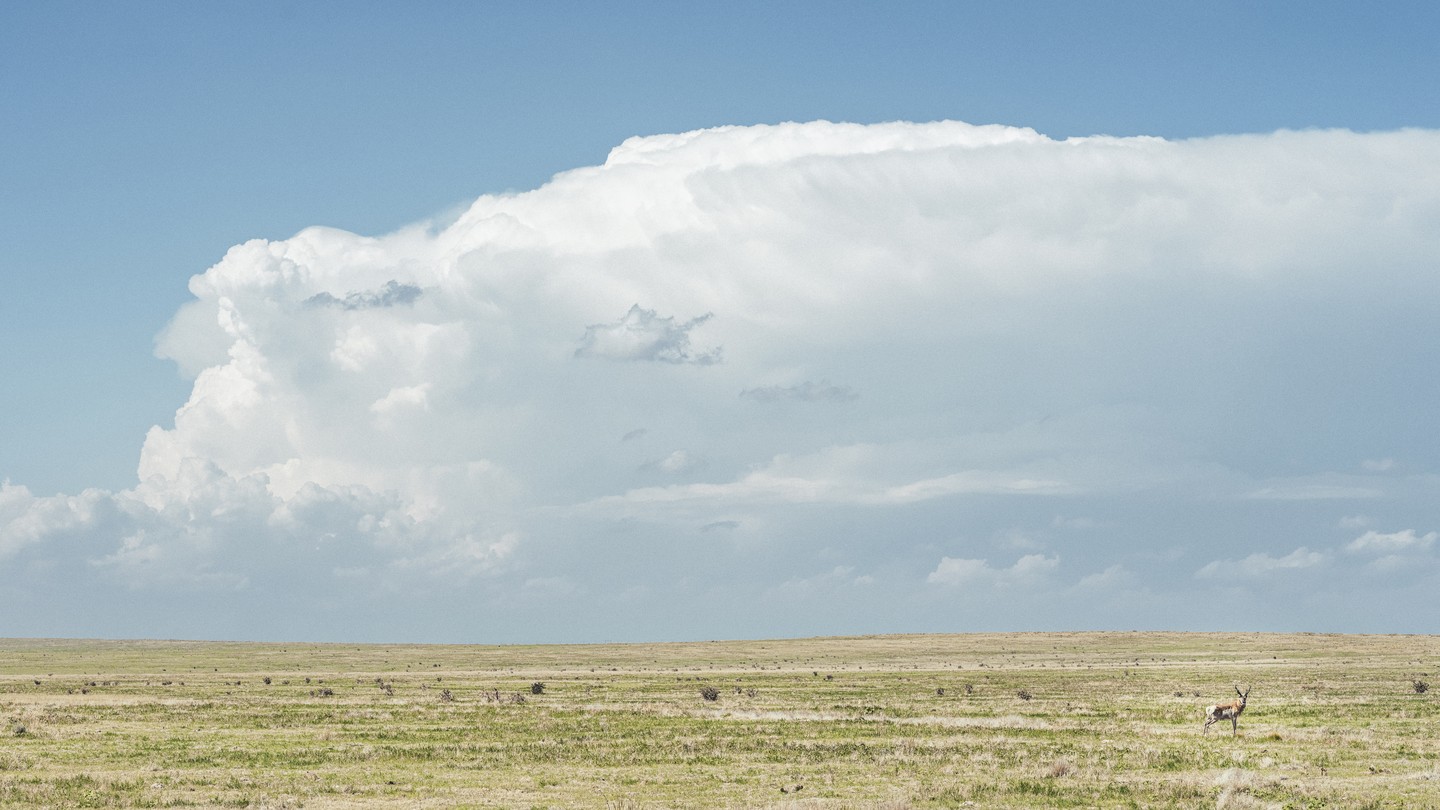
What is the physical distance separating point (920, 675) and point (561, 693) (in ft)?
106

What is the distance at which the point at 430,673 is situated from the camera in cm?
10631

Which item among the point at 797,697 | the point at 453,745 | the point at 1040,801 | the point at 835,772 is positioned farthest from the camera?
the point at 797,697

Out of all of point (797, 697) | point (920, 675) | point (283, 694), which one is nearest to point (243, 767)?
point (797, 697)

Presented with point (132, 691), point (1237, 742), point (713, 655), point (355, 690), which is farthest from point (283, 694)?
point (713, 655)

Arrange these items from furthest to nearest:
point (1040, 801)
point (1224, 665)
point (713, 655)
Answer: point (713, 655), point (1224, 665), point (1040, 801)

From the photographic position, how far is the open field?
92.5ft

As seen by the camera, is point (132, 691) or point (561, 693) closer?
point (561, 693)

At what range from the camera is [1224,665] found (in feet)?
341

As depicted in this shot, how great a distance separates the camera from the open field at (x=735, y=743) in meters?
28.2

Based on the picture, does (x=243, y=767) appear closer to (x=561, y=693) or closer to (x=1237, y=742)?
(x=1237, y=742)

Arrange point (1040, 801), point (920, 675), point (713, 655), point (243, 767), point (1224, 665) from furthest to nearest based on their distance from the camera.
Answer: point (713, 655), point (1224, 665), point (920, 675), point (243, 767), point (1040, 801)

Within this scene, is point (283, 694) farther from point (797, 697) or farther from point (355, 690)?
point (797, 697)

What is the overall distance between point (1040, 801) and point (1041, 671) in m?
72.2

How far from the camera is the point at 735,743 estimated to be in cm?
3844
